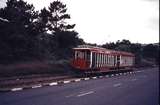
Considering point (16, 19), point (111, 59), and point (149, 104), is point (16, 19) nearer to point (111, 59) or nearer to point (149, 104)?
point (111, 59)

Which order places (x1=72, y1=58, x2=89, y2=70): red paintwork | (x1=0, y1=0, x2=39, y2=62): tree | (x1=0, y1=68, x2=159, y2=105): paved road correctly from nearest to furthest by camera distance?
(x1=0, y1=68, x2=159, y2=105): paved road, (x1=72, y1=58, x2=89, y2=70): red paintwork, (x1=0, y1=0, x2=39, y2=62): tree

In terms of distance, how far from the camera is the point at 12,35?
35.6 meters

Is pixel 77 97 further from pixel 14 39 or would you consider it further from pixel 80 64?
pixel 14 39

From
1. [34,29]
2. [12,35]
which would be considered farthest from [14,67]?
[34,29]

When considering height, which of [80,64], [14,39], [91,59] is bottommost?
[80,64]

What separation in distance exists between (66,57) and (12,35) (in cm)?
1490

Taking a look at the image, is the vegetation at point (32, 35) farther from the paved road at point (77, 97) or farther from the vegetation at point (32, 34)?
the paved road at point (77, 97)

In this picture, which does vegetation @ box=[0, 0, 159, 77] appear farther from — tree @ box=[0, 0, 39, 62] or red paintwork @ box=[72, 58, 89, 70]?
red paintwork @ box=[72, 58, 89, 70]

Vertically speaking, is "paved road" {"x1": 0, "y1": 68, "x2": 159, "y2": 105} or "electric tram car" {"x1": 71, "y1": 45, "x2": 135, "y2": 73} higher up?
"electric tram car" {"x1": 71, "y1": 45, "x2": 135, "y2": 73}

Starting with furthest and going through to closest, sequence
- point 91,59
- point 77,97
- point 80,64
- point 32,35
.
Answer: point 32,35 → point 80,64 → point 91,59 → point 77,97

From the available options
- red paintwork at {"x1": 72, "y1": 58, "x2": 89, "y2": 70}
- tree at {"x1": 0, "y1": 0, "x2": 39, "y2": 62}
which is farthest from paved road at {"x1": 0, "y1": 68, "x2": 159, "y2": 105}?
tree at {"x1": 0, "y1": 0, "x2": 39, "y2": 62}

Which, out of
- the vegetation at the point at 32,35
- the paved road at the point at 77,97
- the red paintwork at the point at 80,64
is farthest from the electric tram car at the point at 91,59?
the paved road at the point at 77,97

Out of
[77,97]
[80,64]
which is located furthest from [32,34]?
[77,97]

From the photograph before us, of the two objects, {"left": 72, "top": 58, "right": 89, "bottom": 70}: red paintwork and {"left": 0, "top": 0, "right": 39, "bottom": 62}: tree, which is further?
{"left": 0, "top": 0, "right": 39, "bottom": 62}: tree
